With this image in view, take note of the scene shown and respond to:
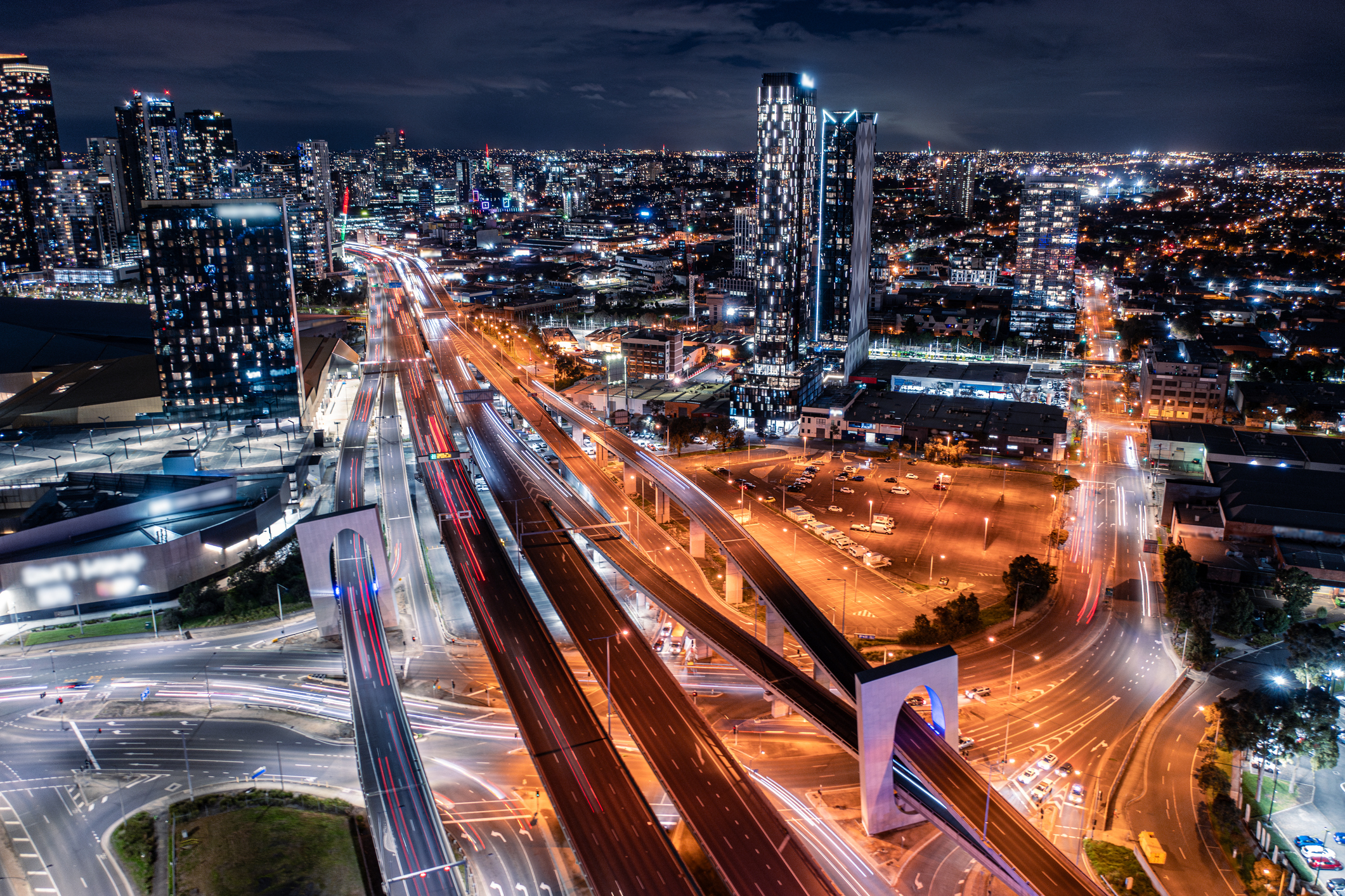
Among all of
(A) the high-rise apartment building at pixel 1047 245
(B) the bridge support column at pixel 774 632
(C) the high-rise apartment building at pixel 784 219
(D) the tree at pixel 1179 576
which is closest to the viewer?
(B) the bridge support column at pixel 774 632

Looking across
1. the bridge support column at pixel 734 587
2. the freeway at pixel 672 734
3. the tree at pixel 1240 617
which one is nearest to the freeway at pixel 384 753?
the freeway at pixel 672 734

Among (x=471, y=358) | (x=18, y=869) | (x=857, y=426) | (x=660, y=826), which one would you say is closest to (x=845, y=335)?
(x=857, y=426)

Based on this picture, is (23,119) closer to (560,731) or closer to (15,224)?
(15,224)

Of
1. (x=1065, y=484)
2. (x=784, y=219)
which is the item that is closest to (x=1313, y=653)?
(x=1065, y=484)

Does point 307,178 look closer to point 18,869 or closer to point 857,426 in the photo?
point 857,426

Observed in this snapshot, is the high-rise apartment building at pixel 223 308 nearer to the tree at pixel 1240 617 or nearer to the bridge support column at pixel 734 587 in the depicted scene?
the bridge support column at pixel 734 587

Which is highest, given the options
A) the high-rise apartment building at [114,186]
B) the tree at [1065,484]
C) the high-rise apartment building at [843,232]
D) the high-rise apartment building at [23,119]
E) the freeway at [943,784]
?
the high-rise apartment building at [23,119]
